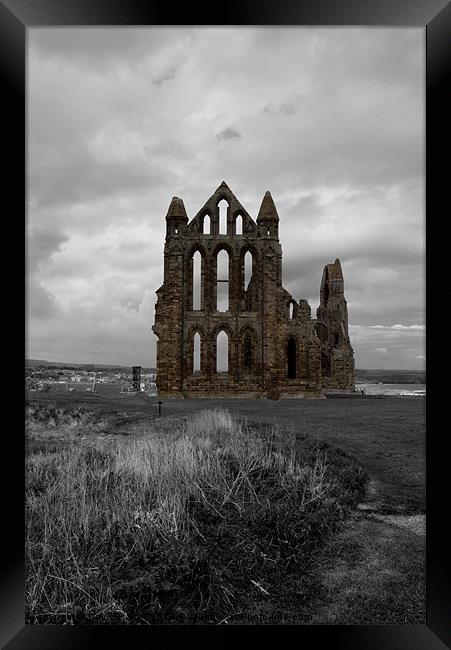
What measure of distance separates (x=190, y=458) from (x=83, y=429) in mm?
6265

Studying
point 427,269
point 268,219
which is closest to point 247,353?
point 268,219

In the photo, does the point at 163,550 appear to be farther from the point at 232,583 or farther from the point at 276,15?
the point at 276,15

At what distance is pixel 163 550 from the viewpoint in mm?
5520

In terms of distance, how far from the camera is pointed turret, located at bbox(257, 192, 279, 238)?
89.5ft

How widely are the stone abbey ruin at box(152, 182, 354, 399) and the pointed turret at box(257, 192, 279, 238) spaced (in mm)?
59

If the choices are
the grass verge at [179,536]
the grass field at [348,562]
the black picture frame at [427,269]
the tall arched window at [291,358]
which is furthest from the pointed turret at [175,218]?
the black picture frame at [427,269]

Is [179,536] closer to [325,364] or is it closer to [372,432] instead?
[372,432]

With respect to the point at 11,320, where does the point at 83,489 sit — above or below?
below

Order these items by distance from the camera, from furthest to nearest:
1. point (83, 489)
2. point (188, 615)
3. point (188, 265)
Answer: point (188, 265) → point (83, 489) → point (188, 615)

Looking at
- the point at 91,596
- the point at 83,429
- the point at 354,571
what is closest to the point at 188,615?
the point at 91,596

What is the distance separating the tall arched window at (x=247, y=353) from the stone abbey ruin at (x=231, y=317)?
0.38ft

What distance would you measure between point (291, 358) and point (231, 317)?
514 centimetres

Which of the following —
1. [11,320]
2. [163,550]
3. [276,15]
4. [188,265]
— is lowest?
[163,550]

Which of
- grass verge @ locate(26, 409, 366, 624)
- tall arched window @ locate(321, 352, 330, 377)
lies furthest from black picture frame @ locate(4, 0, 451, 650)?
tall arched window @ locate(321, 352, 330, 377)
